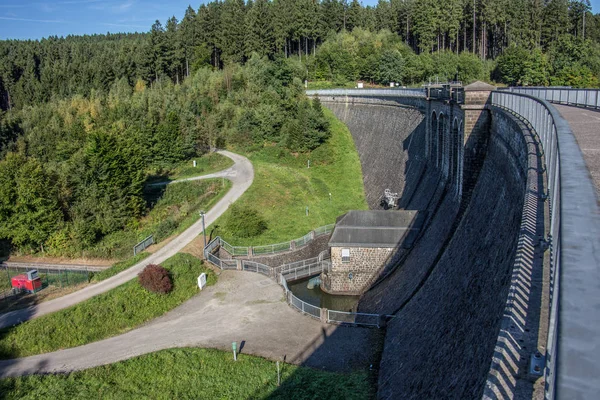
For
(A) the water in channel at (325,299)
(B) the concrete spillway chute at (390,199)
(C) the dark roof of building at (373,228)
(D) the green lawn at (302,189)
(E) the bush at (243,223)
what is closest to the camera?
(A) the water in channel at (325,299)

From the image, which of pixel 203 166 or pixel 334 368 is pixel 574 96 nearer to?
pixel 334 368

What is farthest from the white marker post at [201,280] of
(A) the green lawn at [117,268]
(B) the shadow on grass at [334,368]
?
(B) the shadow on grass at [334,368]

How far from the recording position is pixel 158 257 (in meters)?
31.1

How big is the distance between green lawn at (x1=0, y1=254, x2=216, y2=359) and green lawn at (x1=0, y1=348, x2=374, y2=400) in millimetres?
3065

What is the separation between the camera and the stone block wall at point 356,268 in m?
30.5

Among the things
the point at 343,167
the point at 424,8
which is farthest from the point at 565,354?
the point at 424,8

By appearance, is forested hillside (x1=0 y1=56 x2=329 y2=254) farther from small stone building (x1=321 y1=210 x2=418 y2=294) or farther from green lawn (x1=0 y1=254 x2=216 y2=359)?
small stone building (x1=321 y1=210 x2=418 y2=294)

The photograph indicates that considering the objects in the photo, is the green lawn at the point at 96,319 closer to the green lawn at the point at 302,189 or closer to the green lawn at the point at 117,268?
the green lawn at the point at 117,268

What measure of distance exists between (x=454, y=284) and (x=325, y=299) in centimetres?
1428

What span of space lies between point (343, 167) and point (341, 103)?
15.5 meters

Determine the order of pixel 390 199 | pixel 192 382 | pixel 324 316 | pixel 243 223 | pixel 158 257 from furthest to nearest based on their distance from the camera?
pixel 390 199 → pixel 243 223 → pixel 158 257 → pixel 324 316 → pixel 192 382

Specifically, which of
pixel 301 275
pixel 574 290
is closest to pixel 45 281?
pixel 301 275

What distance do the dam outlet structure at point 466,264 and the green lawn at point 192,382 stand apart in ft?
7.26

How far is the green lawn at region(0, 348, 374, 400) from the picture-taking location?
18062 mm
